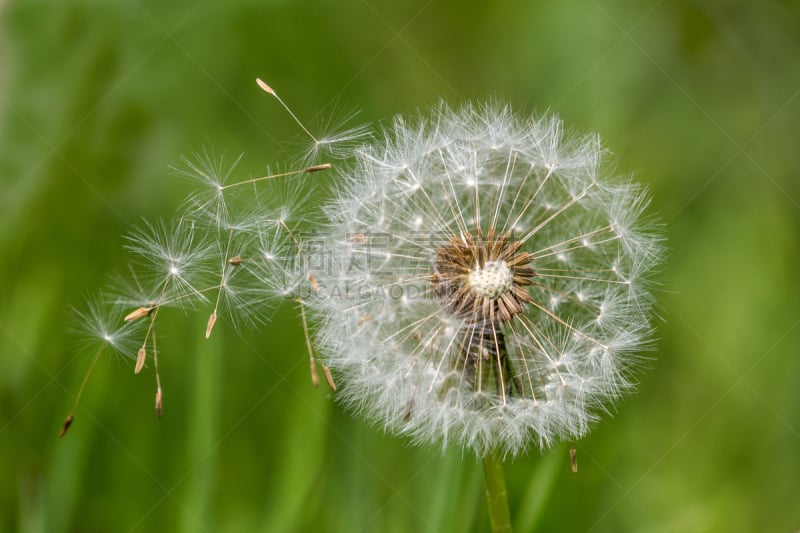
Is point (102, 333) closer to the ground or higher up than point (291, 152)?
closer to the ground

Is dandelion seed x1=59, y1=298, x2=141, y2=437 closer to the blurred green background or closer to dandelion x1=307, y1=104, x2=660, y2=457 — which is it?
the blurred green background

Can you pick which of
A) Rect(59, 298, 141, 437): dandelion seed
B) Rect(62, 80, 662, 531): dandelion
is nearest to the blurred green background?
Rect(59, 298, 141, 437): dandelion seed

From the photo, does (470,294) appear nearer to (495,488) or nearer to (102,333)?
(495,488)

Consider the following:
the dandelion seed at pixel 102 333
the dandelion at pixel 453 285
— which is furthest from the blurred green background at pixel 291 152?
the dandelion at pixel 453 285

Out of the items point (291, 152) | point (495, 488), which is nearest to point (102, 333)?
point (291, 152)

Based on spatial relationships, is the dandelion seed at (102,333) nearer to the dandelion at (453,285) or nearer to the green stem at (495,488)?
the dandelion at (453,285)
